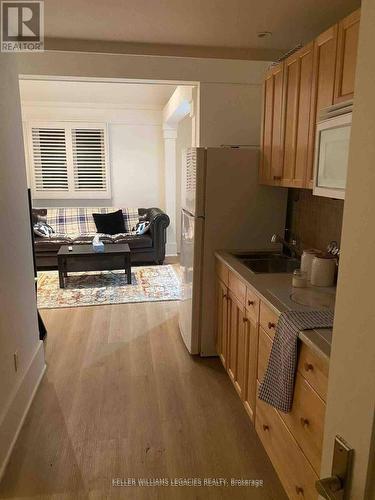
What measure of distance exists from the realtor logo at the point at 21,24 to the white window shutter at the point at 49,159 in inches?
142

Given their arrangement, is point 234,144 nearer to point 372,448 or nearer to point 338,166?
point 338,166

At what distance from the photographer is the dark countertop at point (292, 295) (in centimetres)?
139

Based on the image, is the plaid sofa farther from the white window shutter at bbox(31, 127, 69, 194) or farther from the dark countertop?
the dark countertop

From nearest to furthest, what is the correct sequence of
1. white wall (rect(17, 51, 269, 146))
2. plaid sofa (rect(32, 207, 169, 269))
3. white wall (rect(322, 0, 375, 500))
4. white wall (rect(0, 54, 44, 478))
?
1. white wall (rect(322, 0, 375, 500))
2. white wall (rect(0, 54, 44, 478))
3. white wall (rect(17, 51, 269, 146))
4. plaid sofa (rect(32, 207, 169, 269))

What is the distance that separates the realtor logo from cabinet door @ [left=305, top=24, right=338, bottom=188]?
1773mm

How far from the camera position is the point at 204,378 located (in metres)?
2.83

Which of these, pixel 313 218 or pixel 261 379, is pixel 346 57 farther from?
pixel 261 379

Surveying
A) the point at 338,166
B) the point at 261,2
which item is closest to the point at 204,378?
the point at 338,166

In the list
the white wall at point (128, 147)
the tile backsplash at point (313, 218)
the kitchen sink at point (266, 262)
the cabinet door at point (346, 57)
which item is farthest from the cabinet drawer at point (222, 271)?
the white wall at point (128, 147)

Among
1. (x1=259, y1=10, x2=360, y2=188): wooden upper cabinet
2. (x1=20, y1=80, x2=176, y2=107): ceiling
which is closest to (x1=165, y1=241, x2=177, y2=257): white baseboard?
(x1=20, y1=80, x2=176, y2=107): ceiling

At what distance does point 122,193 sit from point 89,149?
97 centimetres

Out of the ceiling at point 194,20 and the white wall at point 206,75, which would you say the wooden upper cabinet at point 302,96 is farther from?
the white wall at point 206,75

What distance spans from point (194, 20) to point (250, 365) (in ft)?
7.89

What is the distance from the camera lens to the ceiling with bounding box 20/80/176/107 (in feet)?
16.5
